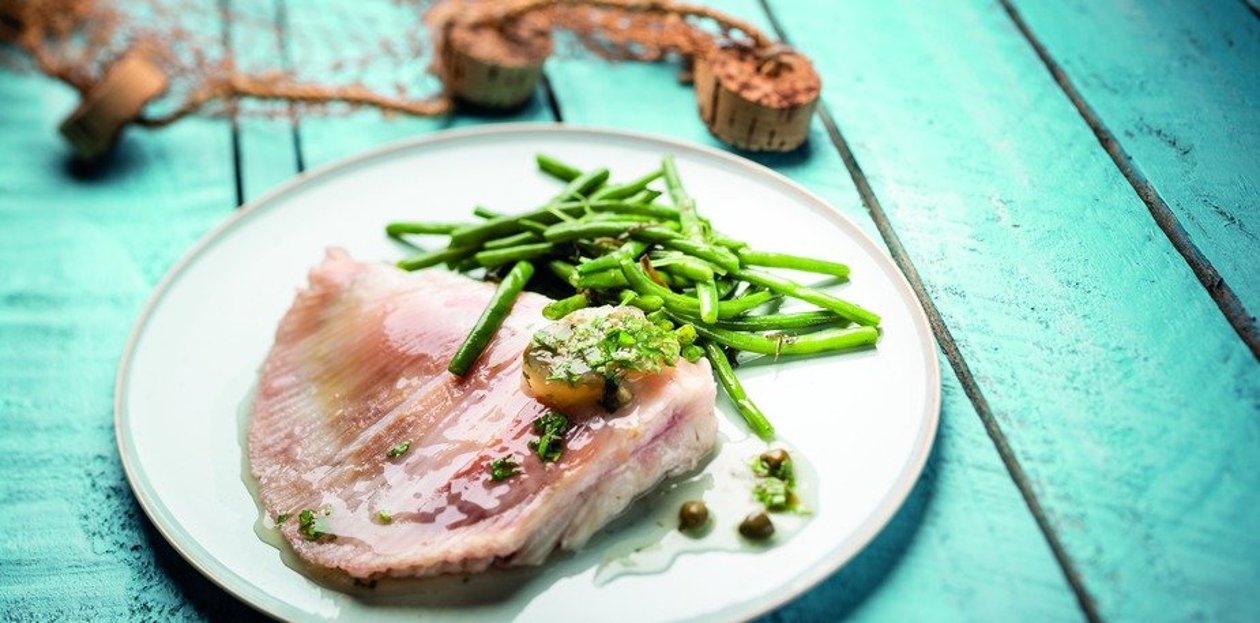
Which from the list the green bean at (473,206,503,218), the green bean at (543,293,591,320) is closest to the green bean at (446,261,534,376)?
the green bean at (543,293,591,320)

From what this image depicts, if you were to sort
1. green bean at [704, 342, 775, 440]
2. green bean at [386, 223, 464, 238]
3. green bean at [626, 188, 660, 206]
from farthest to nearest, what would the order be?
1. green bean at [386, 223, 464, 238]
2. green bean at [626, 188, 660, 206]
3. green bean at [704, 342, 775, 440]

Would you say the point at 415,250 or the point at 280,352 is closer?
the point at 280,352

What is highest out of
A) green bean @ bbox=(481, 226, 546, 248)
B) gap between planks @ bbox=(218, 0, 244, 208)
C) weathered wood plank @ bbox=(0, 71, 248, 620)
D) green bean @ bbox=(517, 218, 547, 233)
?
green bean @ bbox=(517, 218, 547, 233)

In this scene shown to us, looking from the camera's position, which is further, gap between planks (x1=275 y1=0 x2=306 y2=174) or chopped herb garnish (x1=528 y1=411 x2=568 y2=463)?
gap between planks (x1=275 y1=0 x2=306 y2=174)

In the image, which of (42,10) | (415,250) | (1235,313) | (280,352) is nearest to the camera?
(1235,313)

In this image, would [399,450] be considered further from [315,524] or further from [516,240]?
[516,240]

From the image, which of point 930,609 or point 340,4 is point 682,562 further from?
point 340,4

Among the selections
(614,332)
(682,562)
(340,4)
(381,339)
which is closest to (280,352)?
(381,339)

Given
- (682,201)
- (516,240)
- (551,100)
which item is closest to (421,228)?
(516,240)

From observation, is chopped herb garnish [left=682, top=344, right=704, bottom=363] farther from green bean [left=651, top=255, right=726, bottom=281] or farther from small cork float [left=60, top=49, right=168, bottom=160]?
small cork float [left=60, top=49, right=168, bottom=160]
